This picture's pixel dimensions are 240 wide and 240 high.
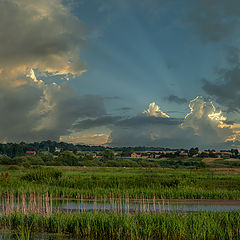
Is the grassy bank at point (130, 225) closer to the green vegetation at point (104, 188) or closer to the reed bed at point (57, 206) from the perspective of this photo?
the reed bed at point (57, 206)

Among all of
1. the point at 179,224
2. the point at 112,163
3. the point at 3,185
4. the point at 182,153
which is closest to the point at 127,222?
the point at 179,224

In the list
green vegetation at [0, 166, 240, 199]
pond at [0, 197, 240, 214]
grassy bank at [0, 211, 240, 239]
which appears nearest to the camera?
grassy bank at [0, 211, 240, 239]

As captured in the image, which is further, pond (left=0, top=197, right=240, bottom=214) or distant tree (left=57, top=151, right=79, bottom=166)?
distant tree (left=57, top=151, right=79, bottom=166)

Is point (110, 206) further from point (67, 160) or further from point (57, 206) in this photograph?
point (67, 160)

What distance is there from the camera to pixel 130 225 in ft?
51.3

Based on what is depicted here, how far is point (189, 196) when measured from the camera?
34094 millimetres

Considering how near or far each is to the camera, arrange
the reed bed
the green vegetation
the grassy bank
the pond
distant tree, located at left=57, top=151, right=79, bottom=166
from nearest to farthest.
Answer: the grassy bank < the reed bed < the pond < the green vegetation < distant tree, located at left=57, top=151, right=79, bottom=166

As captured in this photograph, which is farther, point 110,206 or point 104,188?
point 104,188

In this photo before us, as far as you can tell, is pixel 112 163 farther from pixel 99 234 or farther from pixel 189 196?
pixel 99 234

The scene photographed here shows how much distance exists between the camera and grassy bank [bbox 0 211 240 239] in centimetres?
1523

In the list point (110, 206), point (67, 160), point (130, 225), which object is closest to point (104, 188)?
point (110, 206)

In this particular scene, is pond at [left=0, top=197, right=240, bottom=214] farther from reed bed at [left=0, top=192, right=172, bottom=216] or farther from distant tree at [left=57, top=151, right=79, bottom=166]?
distant tree at [left=57, top=151, right=79, bottom=166]

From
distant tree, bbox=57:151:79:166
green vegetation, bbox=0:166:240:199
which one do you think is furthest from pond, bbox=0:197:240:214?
distant tree, bbox=57:151:79:166

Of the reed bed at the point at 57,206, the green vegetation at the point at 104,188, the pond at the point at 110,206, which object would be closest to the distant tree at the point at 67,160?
the green vegetation at the point at 104,188
